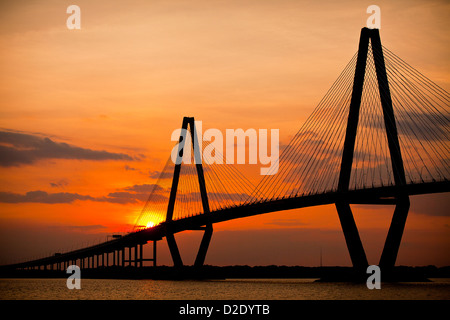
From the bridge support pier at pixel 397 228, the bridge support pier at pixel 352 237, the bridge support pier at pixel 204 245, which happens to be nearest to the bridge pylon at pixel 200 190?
the bridge support pier at pixel 204 245

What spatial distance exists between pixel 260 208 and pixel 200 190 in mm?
9251

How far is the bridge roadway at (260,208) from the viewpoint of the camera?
5062 cm

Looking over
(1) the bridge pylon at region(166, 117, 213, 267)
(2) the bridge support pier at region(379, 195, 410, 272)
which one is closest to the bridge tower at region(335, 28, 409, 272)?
(2) the bridge support pier at region(379, 195, 410, 272)

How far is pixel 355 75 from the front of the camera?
52.6 meters

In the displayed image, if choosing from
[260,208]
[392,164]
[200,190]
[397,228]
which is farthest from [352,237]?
[200,190]

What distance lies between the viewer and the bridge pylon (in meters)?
73.0

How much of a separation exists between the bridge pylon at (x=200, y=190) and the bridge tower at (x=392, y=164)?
22392 millimetres

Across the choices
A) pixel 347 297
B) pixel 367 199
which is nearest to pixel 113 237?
pixel 367 199

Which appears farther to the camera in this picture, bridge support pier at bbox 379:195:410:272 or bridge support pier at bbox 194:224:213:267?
bridge support pier at bbox 194:224:213:267

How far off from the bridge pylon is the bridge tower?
73.5ft

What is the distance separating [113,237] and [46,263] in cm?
2724

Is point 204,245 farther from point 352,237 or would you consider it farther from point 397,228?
point 397,228

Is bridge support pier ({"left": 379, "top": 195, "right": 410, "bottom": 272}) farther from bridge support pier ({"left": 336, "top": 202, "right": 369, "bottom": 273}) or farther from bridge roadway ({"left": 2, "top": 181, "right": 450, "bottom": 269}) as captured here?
bridge support pier ({"left": 336, "top": 202, "right": 369, "bottom": 273})
